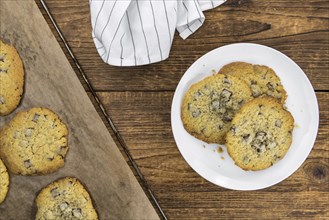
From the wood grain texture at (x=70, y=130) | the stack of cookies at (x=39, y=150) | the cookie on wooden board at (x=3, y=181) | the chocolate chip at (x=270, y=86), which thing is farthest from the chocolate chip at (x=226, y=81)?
the cookie on wooden board at (x=3, y=181)

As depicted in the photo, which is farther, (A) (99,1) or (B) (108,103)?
(B) (108,103)

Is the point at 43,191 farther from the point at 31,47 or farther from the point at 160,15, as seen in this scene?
the point at 160,15

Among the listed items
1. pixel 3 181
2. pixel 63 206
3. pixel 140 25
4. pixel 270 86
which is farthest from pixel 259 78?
pixel 3 181

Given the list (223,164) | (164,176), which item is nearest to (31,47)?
(164,176)

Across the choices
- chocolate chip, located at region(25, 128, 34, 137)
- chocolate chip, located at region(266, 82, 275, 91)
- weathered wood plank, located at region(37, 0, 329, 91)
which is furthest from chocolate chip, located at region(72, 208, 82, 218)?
chocolate chip, located at region(266, 82, 275, 91)

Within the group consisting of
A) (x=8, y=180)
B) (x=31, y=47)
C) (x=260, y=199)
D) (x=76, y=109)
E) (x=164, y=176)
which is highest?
(x=31, y=47)

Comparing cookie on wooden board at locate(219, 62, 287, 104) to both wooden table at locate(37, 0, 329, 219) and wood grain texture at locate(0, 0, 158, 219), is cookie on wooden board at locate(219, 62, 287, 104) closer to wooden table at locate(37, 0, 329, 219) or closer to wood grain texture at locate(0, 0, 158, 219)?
wooden table at locate(37, 0, 329, 219)

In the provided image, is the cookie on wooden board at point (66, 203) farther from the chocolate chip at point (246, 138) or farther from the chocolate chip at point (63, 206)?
the chocolate chip at point (246, 138)
